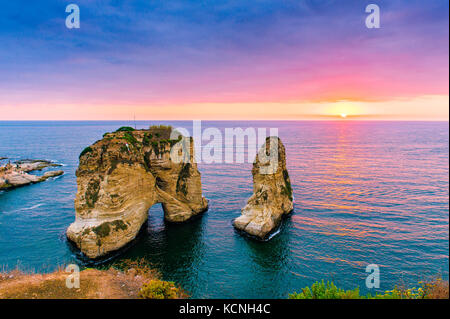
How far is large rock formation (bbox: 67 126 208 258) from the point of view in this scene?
Result: 3281 cm

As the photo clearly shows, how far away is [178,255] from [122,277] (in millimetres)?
11637

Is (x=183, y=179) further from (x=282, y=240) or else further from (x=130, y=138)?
(x=282, y=240)

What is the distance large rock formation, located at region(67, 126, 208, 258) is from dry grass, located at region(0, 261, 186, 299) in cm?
974

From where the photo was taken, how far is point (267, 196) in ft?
132

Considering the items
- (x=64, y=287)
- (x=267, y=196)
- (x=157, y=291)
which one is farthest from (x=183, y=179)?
(x=157, y=291)

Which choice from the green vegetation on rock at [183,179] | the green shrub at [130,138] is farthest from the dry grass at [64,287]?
the green vegetation on rock at [183,179]

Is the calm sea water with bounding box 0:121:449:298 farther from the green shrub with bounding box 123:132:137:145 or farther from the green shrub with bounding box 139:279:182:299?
the green shrub with bounding box 123:132:137:145

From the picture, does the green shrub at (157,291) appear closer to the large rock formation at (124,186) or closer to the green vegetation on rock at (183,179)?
the large rock formation at (124,186)

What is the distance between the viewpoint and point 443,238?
123 ft

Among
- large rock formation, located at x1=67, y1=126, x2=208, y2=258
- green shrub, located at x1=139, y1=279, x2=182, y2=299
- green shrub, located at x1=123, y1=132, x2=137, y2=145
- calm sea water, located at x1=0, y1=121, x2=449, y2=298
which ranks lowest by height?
calm sea water, located at x1=0, y1=121, x2=449, y2=298

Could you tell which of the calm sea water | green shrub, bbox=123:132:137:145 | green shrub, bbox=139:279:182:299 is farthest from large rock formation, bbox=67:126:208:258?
green shrub, bbox=139:279:182:299

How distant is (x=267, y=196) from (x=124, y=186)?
70.5 ft

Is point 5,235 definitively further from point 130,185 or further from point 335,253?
point 335,253
